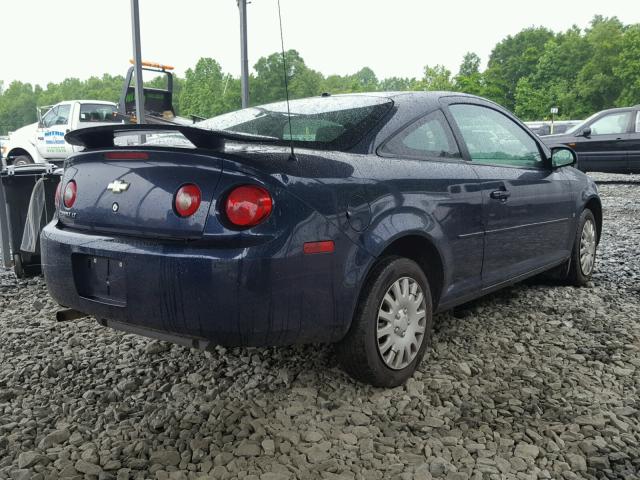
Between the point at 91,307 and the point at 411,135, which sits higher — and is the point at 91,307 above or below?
below

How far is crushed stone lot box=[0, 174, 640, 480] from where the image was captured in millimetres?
2473

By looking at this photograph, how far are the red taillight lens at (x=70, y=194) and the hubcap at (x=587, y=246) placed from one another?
389cm

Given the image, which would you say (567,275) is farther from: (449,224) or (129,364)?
(129,364)

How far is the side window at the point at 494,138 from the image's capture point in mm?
3859

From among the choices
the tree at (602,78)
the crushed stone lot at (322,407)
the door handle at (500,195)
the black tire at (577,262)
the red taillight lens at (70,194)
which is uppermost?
the tree at (602,78)

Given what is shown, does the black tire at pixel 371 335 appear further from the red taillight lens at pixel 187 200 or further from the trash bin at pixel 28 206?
the trash bin at pixel 28 206

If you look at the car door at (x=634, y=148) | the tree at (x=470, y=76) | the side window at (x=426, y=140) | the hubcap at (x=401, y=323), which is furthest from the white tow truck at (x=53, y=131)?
the tree at (x=470, y=76)

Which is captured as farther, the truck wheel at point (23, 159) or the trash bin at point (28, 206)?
the truck wheel at point (23, 159)

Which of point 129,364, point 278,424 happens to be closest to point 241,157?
point 278,424

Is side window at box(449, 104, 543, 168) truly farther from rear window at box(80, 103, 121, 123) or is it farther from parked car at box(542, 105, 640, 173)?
rear window at box(80, 103, 121, 123)

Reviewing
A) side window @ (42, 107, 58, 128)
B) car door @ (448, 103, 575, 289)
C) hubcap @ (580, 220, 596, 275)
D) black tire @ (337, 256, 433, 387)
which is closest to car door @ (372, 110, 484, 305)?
car door @ (448, 103, 575, 289)

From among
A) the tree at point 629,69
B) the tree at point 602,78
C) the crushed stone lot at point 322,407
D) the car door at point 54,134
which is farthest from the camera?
the tree at point 602,78

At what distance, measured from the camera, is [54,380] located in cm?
333

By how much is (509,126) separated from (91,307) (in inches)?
121
